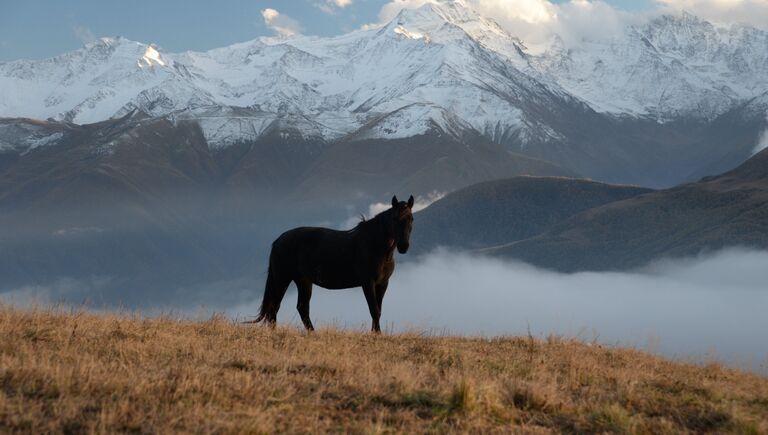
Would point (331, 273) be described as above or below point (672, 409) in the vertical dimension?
above

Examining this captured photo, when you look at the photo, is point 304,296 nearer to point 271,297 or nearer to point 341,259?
point 271,297

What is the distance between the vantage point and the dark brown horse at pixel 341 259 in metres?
16.7

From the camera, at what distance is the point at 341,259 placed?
680 inches

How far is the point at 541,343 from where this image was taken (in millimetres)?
15469

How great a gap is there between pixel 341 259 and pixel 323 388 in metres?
8.11

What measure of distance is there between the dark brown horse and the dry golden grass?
349 centimetres

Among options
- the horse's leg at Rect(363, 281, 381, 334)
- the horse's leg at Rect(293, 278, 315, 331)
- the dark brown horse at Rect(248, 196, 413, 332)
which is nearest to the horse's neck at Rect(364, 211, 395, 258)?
the dark brown horse at Rect(248, 196, 413, 332)

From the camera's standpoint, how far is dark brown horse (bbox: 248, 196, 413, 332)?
1672cm

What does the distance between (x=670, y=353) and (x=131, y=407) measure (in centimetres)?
1185

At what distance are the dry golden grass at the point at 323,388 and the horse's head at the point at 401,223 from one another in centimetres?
338

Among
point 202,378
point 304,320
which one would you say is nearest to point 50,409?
point 202,378

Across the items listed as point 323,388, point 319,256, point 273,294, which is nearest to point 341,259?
point 319,256

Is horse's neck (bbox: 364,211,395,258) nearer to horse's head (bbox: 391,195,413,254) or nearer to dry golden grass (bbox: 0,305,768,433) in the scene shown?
horse's head (bbox: 391,195,413,254)

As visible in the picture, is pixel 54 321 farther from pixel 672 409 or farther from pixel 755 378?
pixel 755 378
